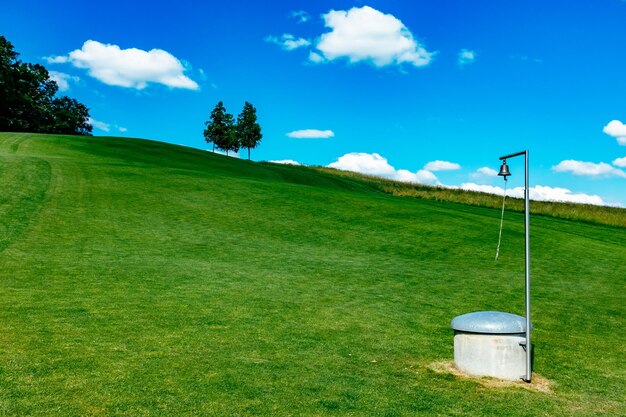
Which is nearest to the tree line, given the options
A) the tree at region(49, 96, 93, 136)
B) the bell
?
the tree at region(49, 96, 93, 136)

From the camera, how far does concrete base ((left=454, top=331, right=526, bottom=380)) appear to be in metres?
7.90

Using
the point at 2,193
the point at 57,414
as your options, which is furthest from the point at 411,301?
the point at 2,193

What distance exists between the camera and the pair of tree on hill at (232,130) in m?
108

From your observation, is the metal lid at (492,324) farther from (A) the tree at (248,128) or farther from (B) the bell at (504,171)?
(A) the tree at (248,128)

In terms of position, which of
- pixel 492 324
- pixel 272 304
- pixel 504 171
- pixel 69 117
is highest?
pixel 69 117

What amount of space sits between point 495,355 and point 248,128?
4107 inches

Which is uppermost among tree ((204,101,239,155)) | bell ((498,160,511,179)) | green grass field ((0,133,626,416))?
tree ((204,101,239,155))

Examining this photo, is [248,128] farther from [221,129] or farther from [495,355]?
[495,355]

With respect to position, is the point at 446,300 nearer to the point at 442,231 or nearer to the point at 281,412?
the point at 281,412

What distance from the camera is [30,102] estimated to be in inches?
3644

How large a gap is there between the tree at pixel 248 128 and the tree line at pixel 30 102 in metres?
33.7

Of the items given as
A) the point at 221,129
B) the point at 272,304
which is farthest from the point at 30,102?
the point at 272,304

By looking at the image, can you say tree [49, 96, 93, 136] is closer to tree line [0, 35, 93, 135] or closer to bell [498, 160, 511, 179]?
tree line [0, 35, 93, 135]

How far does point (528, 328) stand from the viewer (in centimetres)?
772
